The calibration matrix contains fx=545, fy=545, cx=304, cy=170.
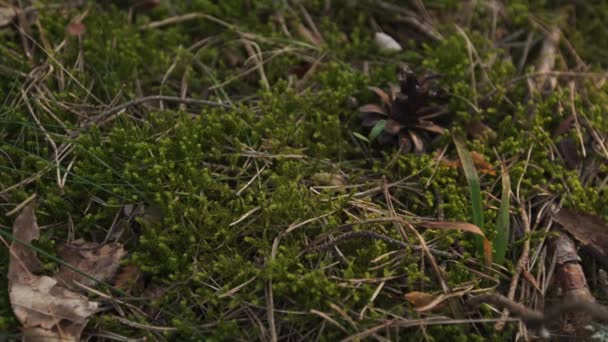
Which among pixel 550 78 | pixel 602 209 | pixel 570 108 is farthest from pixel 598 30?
pixel 602 209

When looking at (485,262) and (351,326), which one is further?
(485,262)

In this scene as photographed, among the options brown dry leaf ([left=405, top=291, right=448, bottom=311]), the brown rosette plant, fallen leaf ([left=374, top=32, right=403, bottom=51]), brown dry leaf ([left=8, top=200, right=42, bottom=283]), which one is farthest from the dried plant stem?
brown dry leaf ([left=8, top=200, right=42, bottom=283])

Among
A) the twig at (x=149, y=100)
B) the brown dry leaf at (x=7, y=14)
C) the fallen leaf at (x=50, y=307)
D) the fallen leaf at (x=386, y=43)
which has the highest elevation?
the brown dry leaf at (x=7, y=14)

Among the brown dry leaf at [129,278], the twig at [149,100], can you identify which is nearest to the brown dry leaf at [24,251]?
the brown dry leaf at [129,278]

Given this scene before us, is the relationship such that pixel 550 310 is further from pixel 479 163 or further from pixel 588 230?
pixel 479 163

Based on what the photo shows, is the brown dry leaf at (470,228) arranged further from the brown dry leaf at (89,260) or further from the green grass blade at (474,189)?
the brown dry leaf at (89,260)

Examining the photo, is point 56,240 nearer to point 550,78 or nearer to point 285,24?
point 285,24
